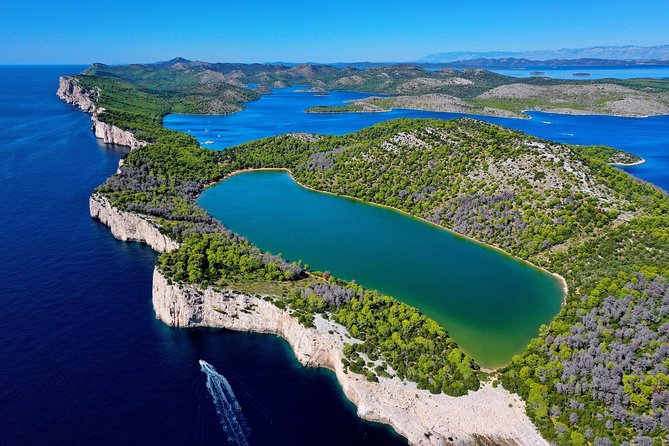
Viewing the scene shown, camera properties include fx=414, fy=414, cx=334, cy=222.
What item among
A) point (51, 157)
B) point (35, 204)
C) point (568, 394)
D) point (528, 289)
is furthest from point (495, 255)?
point (51, 157)

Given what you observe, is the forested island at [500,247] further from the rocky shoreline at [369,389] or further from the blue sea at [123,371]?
the blue sea at [123,371]

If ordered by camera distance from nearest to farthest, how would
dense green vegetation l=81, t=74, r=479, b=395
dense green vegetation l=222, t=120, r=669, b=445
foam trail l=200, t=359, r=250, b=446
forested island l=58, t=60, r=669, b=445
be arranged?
foam trail l=200, t=359, r=250, b=446 → dense green vegetation l=222, t=120, r=669, b=445 → forested island l=58, t=60, r=669, b=445 → dense green vegetation l=81, t=74, r=479, b=395

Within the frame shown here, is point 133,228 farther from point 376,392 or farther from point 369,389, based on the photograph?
point 376,392

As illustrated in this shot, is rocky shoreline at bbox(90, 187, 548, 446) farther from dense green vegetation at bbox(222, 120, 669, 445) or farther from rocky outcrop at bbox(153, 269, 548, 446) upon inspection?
dense green vegetation at bbox(222, 120, 669, 445)

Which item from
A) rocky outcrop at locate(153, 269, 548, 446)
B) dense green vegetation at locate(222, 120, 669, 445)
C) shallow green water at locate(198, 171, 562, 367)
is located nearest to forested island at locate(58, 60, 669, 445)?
dense green vegetation at locate(222, 120, 669, 445)

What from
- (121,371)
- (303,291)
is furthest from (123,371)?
(303,291)
